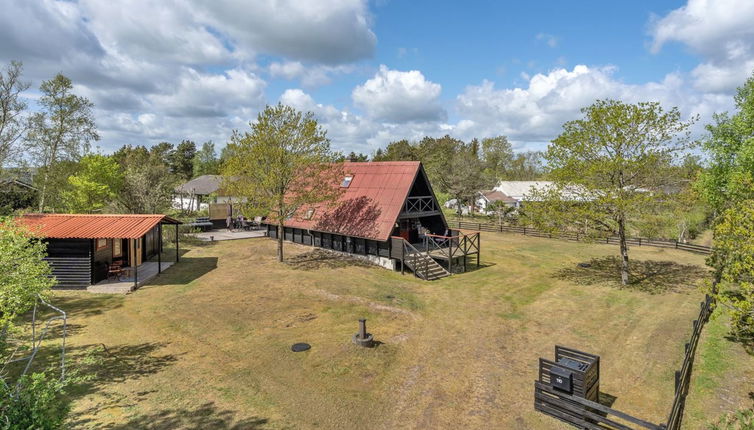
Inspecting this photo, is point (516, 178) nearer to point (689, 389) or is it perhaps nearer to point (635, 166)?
point (635, 166)

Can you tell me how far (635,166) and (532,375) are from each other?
1432 cm

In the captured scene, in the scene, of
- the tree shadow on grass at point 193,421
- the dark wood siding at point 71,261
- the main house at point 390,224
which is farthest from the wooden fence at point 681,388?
the dark wood siding at point 71,261

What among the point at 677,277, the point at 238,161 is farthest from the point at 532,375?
the point at 238,161

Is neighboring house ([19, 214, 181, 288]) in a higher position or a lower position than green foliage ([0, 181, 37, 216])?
lower

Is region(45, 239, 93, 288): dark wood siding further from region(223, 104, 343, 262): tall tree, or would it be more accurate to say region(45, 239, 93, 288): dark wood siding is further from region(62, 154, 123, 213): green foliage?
region(62, 154, 123, 213): green foliage

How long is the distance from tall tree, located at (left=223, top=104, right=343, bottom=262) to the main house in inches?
105

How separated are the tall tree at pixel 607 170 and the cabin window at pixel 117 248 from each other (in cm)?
2472

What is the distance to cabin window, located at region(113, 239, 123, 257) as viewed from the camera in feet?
71.8

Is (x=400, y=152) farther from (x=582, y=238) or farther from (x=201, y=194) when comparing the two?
(x=582, y=238)

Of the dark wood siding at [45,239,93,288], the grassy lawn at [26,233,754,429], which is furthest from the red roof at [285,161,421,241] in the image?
the dark wood siding at [45,239,93,288]

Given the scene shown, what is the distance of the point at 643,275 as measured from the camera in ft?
76.9

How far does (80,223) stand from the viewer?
19.6 meters

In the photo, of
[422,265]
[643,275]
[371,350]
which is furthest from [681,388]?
[643,275]

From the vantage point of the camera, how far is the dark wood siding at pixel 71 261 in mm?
18891
